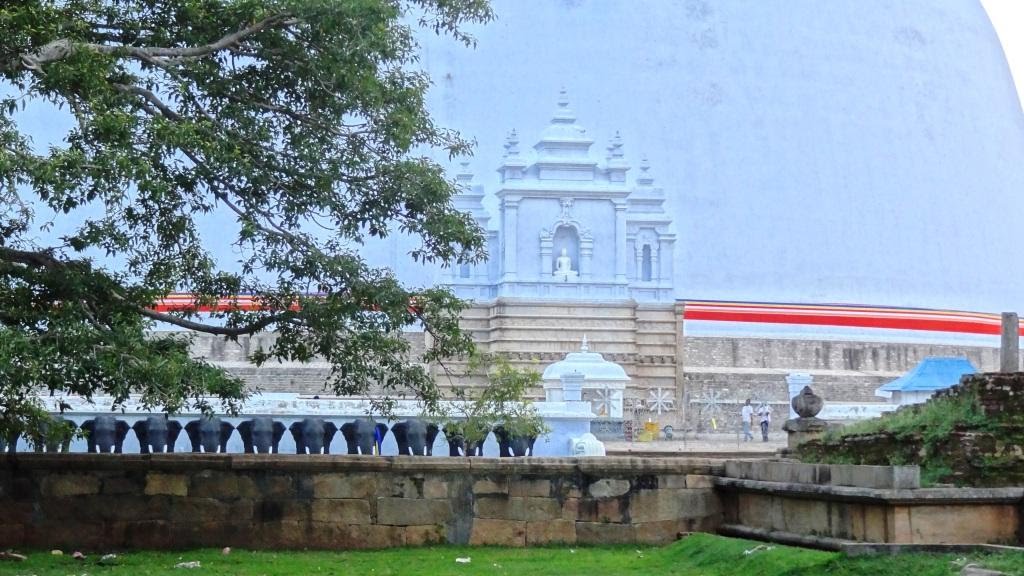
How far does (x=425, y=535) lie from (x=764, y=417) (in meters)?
14.7

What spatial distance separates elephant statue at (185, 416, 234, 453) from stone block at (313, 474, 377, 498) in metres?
5.41

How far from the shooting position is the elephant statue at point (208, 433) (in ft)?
52.7

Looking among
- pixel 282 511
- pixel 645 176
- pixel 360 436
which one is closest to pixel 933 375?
pixel 645 176

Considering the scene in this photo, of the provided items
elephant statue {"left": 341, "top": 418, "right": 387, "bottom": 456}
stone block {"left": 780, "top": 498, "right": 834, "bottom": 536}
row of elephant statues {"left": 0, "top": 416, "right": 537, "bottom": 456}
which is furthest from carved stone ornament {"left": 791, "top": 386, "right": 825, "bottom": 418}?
elephant statue {"left": 341, "top": 418, "right": 387, "bottom": 456}

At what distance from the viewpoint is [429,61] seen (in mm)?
29156

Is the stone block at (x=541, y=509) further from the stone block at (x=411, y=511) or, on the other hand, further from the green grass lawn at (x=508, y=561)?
the stone block at (x=411, y=511)

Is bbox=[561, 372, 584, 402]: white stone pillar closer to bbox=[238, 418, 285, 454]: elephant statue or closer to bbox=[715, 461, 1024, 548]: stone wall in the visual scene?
bbox=[238, 418, 285, 454]: elephant statue

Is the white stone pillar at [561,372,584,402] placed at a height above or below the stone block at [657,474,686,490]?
above

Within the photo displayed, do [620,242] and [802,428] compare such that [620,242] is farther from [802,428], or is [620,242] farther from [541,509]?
[541,509]

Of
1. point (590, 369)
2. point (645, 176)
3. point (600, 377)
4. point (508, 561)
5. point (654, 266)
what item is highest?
point (645, 176)

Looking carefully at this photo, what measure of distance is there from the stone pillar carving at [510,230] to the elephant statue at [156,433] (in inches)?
421

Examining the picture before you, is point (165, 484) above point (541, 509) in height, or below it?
above

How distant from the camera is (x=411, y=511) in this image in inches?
426

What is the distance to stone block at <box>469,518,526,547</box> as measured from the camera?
1084 cm
